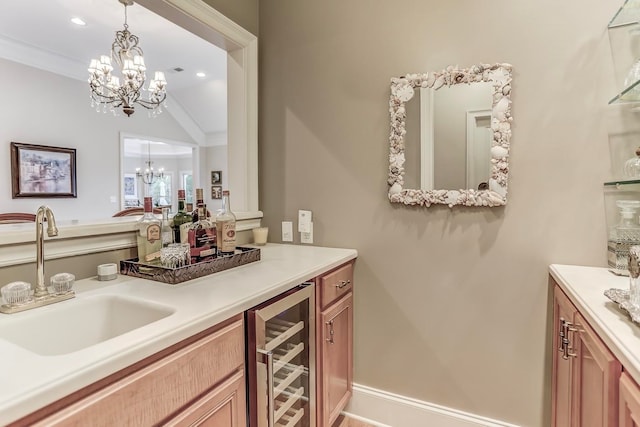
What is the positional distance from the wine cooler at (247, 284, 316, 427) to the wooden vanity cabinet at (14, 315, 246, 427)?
51mm

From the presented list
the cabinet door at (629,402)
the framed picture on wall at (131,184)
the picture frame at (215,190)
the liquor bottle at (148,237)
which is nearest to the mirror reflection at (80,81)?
the picture frame at (215,190)

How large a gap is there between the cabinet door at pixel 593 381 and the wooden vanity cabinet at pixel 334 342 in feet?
3.10

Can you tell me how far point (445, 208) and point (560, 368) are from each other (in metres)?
0.81

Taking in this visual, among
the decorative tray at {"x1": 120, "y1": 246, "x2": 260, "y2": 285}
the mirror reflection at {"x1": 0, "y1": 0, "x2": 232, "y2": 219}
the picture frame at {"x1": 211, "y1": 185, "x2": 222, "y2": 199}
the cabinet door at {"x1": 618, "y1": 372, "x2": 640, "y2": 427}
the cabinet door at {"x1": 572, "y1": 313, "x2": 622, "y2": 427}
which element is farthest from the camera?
the picture frame at {"x1": 211, "y1": 185, "x2": 222, "y2": 199}

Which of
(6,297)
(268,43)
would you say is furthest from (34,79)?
(6,297)

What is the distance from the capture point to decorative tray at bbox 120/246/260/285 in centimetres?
126

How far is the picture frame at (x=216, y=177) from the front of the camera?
789cm

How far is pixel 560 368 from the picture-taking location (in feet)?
4.67

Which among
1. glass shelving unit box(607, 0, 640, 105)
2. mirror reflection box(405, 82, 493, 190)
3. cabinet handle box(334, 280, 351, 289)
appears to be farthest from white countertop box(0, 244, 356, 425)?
glass shelving unit box(607, 0, 640, 105)

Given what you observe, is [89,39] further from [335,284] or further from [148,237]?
[335,284]

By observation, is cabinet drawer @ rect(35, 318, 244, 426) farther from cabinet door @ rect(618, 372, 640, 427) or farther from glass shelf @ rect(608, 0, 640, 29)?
glass shelf @ rect(608, 0, 640, 29)

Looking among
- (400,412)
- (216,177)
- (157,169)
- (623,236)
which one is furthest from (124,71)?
(157,169)

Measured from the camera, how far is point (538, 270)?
5.20 ft

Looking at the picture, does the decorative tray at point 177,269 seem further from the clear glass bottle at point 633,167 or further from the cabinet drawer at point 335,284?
the clear glass bottle at point 633,167
